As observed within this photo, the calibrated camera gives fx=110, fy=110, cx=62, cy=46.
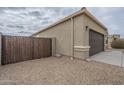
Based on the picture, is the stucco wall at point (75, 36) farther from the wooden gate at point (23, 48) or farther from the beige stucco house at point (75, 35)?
the wooden gate at point (23, 48)

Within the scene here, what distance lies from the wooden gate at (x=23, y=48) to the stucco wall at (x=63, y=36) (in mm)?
995

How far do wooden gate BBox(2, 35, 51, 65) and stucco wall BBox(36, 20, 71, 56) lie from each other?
100 centimetres

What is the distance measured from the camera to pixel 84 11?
790 cm

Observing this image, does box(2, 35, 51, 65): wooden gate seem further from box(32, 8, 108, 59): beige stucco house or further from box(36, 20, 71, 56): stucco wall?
box(32, 8, 108, 59): beige stucco house

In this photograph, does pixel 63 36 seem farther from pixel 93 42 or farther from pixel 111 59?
pixel 111 59

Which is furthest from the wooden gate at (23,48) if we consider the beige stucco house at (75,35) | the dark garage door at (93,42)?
the dark garage door at (93,42)

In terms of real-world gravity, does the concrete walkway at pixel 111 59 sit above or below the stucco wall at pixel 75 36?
below

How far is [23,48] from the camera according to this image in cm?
803

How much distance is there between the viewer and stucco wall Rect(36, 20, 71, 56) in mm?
9547

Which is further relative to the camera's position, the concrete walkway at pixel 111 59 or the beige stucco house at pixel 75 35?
the beige stucco house at pixel 75 35

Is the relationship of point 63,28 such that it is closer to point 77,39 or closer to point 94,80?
point 77,39

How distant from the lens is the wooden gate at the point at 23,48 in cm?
695

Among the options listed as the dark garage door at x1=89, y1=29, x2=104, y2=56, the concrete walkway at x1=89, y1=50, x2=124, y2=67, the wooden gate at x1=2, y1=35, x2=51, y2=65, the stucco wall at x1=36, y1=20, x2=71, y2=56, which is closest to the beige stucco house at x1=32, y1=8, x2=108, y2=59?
the stucco wall at x1=36, y1=20, x2=71, y2=56
